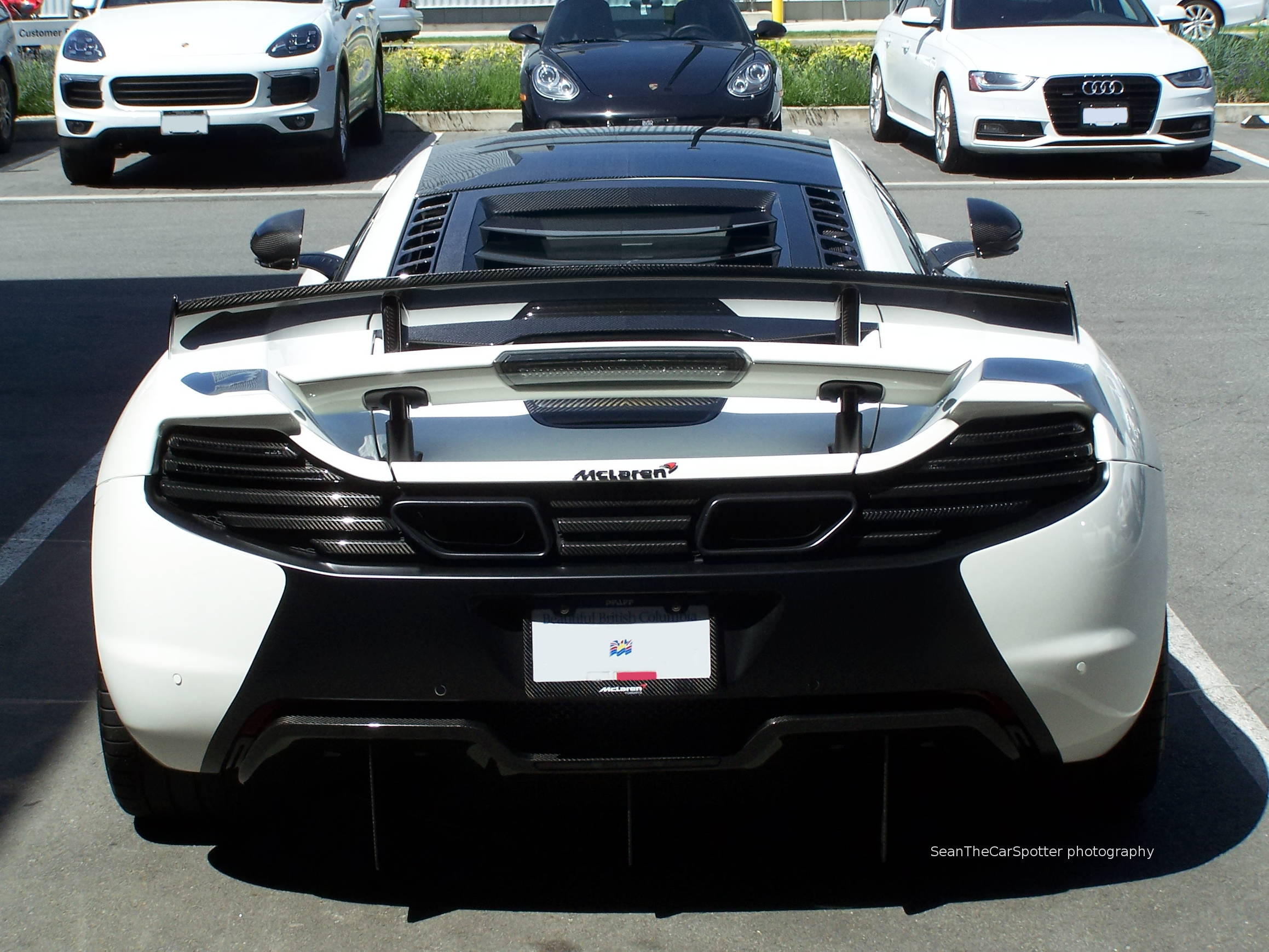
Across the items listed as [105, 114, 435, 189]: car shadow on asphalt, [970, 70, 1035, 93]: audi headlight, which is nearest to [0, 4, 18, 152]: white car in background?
[105, 114, 435, 189]: car shadow on asphalt

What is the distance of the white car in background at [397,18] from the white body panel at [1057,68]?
11.3 meters

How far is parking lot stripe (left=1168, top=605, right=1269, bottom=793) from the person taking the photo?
342 cm

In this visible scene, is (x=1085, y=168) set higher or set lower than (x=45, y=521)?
lower

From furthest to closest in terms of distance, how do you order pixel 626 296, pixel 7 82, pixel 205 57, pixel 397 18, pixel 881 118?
1. pixel 397 18
2. pixel 881 118
3. pixel 7 82
4. pixel 205 57
5. pixel 626 296

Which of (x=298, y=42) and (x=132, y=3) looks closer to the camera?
(x=298, y=42)

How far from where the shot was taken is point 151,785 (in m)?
2.96

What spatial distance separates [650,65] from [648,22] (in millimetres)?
1367

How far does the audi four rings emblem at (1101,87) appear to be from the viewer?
1196 cm

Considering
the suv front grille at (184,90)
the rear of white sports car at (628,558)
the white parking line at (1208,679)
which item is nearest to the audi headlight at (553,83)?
the suv front grille at (184,90)

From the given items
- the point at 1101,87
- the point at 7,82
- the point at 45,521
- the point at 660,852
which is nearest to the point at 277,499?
the point at 660,852

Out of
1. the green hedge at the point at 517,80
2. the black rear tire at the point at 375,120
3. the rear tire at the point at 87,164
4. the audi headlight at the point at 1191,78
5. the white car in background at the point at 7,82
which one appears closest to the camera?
the rear tire at the point at 87,164

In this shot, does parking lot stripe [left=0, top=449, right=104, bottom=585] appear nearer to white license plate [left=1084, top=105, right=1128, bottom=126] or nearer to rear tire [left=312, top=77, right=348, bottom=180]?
rear tire [left=312, top=77, right=348, bottom=180]

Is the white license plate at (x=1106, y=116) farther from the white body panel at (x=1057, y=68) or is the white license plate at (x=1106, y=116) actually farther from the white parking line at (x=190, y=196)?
the white parking line at (x=190, y=196)

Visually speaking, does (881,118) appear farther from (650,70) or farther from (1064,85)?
(650,70)
